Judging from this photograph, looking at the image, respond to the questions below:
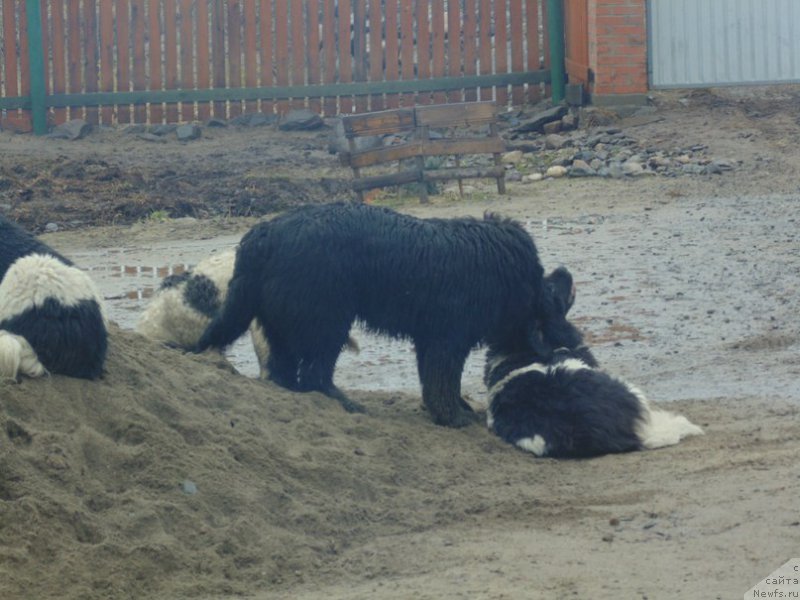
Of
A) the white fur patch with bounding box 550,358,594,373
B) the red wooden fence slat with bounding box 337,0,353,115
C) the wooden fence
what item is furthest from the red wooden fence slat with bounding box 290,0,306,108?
the white fur patch with bounding box 550,358,594,373

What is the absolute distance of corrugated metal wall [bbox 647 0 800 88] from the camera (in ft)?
59.8

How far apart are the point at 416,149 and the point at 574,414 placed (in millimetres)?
8431

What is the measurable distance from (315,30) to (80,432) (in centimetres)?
1582

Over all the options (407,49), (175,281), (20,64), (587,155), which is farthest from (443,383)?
(20,64)

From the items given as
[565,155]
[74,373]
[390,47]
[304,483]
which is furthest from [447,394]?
[390,47]

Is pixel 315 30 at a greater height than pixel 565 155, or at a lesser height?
greater

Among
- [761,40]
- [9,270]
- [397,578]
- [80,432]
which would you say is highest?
[761,40]

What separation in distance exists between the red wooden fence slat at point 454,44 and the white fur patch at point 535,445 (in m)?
13.9

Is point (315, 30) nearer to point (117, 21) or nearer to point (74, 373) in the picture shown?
point (117, 21)

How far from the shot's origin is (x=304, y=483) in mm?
6242

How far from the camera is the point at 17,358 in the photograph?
6078 millimetres

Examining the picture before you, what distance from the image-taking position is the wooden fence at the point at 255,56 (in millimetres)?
20656

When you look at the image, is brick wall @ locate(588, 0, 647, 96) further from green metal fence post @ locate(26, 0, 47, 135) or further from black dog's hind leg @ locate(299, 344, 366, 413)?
black dog's hind leg @ locate(299, 344, 366, 413)

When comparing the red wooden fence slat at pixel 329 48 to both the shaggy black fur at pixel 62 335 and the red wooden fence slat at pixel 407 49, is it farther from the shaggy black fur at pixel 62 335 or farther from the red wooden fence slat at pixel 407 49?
the shaggy black fur at pixel 62 335
